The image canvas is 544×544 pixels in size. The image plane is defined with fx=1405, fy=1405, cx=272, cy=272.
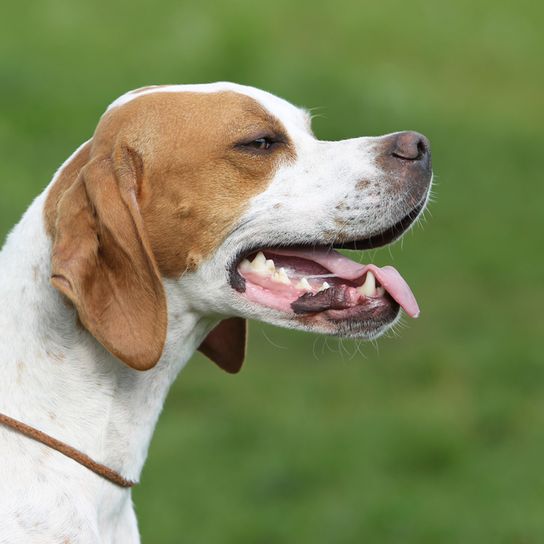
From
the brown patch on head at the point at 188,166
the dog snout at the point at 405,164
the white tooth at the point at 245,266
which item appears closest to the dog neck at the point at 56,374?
the brown patch on head at the point at 188,166

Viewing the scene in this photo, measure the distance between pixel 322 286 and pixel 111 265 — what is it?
2.39ft

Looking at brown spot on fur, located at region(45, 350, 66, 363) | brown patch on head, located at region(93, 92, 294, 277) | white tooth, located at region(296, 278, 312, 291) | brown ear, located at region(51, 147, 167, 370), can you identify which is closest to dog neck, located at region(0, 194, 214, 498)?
brown spot on fur, located at region(45, 350, 66, 363)

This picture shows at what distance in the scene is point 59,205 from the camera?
4.31m

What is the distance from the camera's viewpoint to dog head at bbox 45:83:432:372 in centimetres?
438

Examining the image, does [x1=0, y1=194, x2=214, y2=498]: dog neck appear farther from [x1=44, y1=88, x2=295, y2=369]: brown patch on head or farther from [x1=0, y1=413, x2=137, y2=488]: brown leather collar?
[x1=44, y1=88, x2=295, y2=369]: brown patch on head

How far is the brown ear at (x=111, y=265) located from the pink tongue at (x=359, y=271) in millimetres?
556

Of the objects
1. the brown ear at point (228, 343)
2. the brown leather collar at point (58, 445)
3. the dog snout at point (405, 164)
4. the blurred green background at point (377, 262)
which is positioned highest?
the dog snout at point (405, 164)

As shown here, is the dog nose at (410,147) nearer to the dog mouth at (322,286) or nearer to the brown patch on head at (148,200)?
the dog mouth at (322,286)

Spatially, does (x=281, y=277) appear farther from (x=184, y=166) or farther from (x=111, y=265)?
(x=111, y=265)

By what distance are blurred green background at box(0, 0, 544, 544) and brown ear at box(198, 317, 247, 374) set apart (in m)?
0.61

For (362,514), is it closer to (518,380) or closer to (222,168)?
(518,380)

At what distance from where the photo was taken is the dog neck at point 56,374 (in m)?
4.29

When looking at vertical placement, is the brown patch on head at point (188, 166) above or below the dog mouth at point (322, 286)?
above

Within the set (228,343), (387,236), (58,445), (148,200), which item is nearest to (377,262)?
(228,343)
